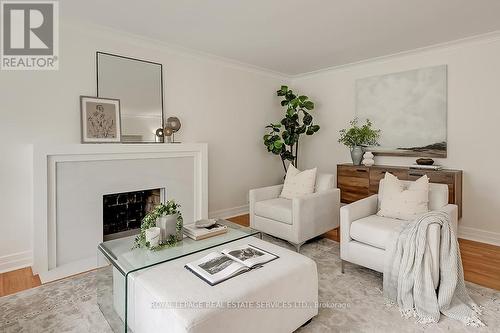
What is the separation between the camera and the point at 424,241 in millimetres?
1974

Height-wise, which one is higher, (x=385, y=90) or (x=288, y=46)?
(x=288, y=46)

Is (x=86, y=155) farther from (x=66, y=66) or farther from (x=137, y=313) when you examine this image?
(x=137, y=313)

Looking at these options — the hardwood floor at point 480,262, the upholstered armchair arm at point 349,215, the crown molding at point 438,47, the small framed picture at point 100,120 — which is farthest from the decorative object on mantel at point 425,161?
the small framed picture at point 100,120

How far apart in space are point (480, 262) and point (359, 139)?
208 cm

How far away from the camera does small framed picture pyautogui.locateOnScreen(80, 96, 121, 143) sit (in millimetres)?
3002

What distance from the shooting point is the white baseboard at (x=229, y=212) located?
427cm

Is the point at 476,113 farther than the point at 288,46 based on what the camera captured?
No

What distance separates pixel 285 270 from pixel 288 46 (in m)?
2.98

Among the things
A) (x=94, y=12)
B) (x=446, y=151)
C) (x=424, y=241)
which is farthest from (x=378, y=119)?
(x=94, y=12)

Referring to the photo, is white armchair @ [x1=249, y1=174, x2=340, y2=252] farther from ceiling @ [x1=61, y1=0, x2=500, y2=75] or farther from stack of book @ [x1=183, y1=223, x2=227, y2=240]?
ceiling @ [x1=61, y1=0, x2=500, y2=75]

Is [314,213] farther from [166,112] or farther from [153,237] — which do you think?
[166,112]

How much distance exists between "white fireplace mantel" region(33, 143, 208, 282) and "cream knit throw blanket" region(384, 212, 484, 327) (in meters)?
2.62

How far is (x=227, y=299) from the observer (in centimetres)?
143

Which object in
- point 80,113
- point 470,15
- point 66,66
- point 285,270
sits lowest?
point 285,270
